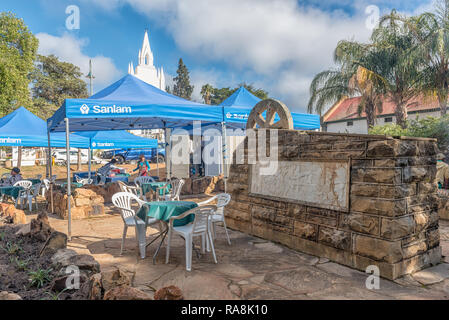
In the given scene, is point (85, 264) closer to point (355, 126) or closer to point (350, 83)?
point (350, 83)

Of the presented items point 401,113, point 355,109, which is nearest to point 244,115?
point 401,113

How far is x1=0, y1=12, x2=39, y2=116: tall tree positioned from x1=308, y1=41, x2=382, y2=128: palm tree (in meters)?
15.6

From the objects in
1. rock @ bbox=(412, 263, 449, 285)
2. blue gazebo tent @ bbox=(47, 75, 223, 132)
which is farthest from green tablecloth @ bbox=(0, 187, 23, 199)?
rock @ bbox=(412, 263, 449, 285)

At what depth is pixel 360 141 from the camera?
357 cm

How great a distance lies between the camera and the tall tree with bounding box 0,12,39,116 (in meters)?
13.5

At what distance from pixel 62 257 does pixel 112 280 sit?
1017 mm

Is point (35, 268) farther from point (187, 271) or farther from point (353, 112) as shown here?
point (353, 112)

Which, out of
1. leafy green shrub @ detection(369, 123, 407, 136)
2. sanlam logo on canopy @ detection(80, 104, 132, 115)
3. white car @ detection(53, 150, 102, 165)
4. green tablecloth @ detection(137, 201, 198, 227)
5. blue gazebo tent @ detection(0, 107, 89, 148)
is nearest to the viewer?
green tablecloth @ detection(137, 201, 198, 227)

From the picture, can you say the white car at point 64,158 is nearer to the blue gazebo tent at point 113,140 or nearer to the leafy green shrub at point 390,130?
the blue gazebo tent at point 113,140

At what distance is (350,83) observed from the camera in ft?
52.4

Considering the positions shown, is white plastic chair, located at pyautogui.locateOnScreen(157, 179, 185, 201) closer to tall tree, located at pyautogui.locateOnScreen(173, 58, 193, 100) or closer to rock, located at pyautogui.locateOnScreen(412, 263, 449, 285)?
rock, located at pyautogui.locateOnScreen(412, 263, 449, 285)

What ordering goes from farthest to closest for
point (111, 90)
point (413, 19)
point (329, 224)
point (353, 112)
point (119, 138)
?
point (353, 112)
point (413, 19)
point (119, 138)
point (111, 90)
point (329, 224)
